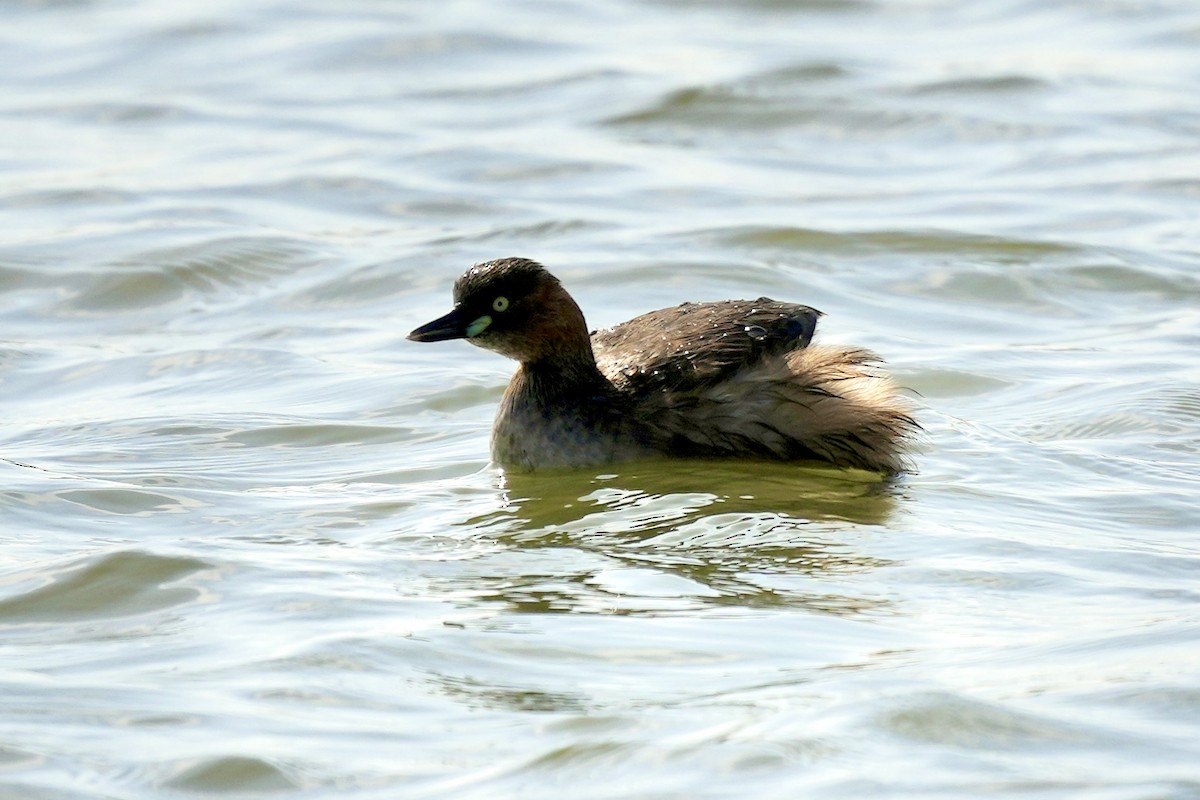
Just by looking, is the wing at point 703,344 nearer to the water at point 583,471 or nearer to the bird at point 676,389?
the bird at point 676,389

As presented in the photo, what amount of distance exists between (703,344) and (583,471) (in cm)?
A: 69

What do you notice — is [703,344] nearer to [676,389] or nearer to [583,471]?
[676,389]

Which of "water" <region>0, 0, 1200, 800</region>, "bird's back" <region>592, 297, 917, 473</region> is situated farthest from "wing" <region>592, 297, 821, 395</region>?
"water" <region>0, 0, 1200, 800</region>

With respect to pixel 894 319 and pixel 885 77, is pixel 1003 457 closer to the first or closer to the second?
pixel 894 319

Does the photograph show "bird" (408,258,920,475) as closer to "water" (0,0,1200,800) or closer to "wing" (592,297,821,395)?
"wing" (592,297,821,395)

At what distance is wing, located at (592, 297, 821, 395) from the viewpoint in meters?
7.93

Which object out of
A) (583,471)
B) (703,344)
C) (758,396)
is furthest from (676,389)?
(583,471)

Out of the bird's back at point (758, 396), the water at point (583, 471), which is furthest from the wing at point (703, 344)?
the water at point (583, 471)

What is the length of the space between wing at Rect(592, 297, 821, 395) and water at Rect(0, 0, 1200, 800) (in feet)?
1.28

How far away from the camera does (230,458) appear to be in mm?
8430

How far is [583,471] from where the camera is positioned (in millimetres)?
8000

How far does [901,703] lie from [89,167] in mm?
9815

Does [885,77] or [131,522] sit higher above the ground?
[885,77]

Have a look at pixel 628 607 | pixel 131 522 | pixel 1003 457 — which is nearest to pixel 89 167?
pixel 131 522
